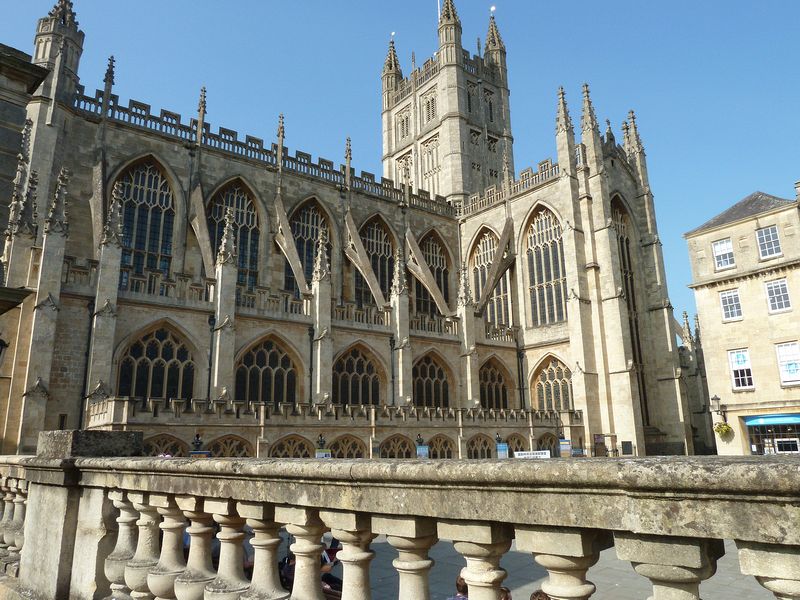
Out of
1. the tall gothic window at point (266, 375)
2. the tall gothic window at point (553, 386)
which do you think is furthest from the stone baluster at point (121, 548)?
the tall gothic window at point (553, 386)

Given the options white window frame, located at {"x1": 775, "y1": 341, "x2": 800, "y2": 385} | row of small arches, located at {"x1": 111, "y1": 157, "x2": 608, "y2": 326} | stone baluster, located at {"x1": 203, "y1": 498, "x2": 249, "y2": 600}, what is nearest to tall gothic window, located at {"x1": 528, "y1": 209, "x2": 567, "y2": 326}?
row of small arches, located at {"x1": 111, "y1": 157, "x2": 608, "y2": 326}

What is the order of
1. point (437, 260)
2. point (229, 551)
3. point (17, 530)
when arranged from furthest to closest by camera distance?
point (437, 260) < point (17, 530) < point (229, 551)

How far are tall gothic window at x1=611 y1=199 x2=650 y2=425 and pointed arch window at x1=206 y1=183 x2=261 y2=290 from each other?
18.1 meters

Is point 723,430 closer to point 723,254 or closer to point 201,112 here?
point 723,254

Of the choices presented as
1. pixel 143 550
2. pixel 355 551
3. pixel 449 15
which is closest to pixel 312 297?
pixel 143 550

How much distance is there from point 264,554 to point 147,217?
2434 centimetres

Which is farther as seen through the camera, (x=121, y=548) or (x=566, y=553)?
(x=121, y=548)

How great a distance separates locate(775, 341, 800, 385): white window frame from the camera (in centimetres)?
2233

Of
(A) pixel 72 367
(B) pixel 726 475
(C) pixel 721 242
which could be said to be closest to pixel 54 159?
(A) pixel 72 367

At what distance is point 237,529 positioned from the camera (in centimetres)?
333

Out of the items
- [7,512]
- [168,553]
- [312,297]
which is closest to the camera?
[168,553]

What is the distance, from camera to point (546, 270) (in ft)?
102

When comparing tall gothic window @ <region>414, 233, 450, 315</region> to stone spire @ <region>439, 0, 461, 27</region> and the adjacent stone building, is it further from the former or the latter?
stone spire @ <region>439, 0, 461, 27</region>

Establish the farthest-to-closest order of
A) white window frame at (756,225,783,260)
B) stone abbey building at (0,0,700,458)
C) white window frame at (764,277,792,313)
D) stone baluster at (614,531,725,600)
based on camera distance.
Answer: white window frame at (756,225,783,260) < white window frame at (764,277,792,313) < stone abbey building at (0,0,700,458) < stone baluster at (614,531,725,600)
